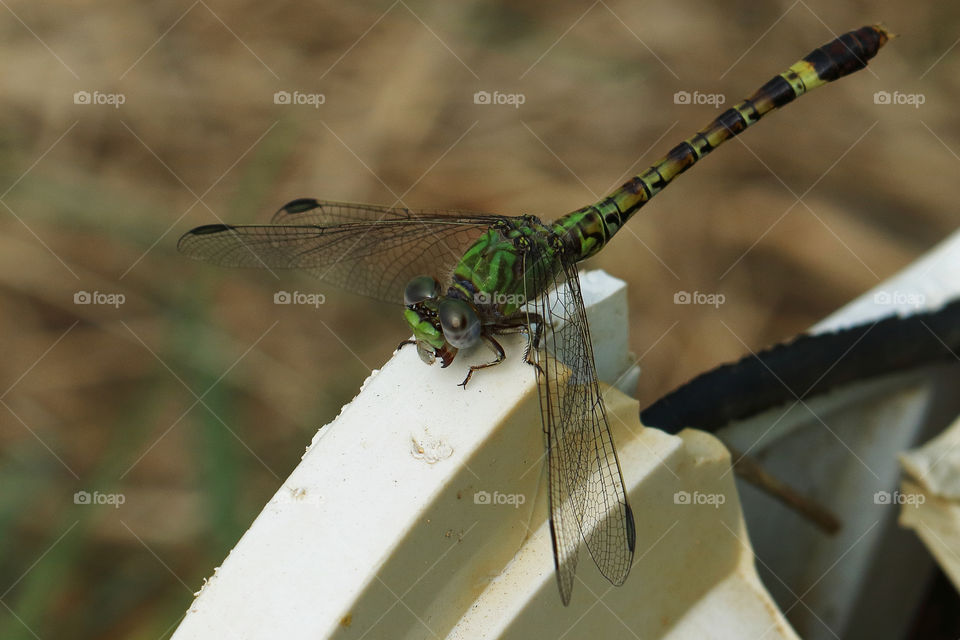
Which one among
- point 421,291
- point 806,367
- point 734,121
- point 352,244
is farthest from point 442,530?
point 734,121

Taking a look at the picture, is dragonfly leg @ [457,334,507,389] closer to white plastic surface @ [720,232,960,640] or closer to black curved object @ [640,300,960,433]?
black curved object @ [640,300,960,433]

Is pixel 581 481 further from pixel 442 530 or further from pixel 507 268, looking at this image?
pixel 507 268

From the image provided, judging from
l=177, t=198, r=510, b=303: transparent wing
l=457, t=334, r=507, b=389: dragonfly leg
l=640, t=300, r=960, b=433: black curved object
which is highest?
l=177, t=198, r=510, b=303: transparent wing

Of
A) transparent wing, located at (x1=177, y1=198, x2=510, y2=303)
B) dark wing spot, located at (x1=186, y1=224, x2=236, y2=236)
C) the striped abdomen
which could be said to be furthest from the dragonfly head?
dark wing spot, located at (x1=186, y1=224, x2=236, y2=236)

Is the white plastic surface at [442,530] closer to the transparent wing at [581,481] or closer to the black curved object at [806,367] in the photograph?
the transparent wing at [581,481]

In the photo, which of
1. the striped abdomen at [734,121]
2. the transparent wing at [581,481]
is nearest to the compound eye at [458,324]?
the transparent wing at [581,481]

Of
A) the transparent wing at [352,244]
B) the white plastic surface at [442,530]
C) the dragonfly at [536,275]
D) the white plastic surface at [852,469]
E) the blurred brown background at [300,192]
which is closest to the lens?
the white plastic surface at [442,530]
